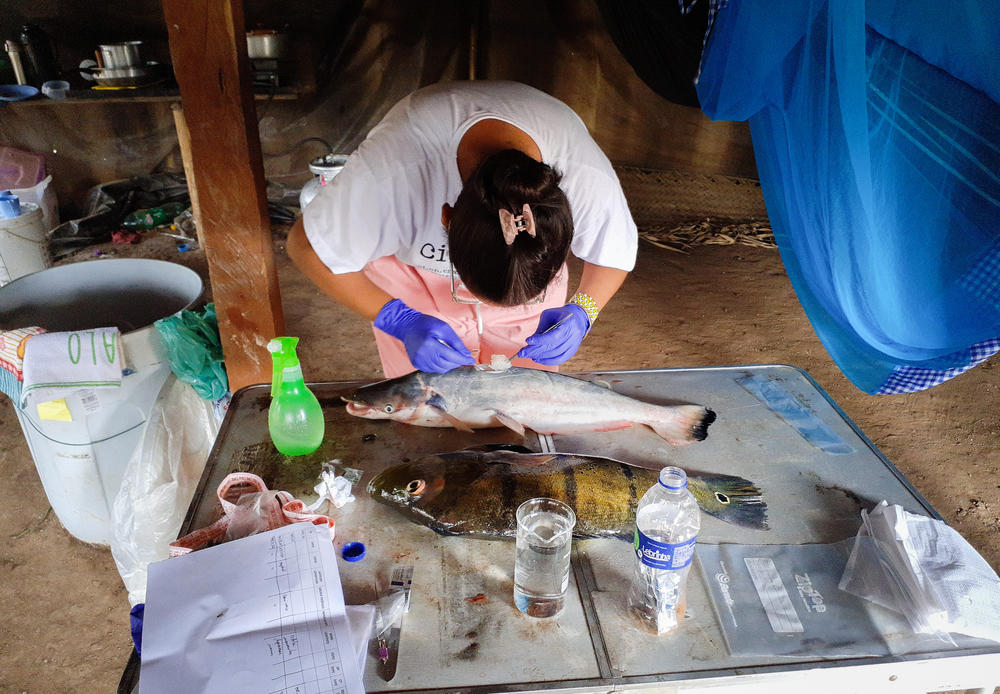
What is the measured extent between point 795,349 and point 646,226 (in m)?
2.25

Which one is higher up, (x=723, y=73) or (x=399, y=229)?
(x=723, y=73)

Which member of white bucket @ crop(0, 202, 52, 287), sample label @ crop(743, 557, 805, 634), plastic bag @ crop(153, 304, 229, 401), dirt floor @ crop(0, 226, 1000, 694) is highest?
→ sample label @ crop(743, 557, 805, 634)

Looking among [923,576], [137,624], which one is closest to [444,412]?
[137,624]

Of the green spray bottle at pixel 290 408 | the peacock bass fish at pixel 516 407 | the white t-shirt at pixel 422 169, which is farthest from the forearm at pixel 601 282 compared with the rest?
the green spray bottle at pixel 290 408

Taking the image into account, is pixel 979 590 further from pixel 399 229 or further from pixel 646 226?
pixel 646 226

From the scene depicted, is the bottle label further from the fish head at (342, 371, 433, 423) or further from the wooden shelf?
the wooden shelf

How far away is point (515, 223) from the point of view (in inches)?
56.9


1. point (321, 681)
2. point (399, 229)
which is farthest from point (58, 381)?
point (321, 681)

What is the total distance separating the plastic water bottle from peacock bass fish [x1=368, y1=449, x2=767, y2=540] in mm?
116

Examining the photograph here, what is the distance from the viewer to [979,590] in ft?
4.29

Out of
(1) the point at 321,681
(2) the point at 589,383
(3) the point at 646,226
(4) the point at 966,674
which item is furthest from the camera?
(3) the point at 646,226

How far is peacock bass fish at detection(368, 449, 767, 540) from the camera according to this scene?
4.81ft

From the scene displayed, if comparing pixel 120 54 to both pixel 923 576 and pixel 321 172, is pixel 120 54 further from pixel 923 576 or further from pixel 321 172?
pixel 923 576

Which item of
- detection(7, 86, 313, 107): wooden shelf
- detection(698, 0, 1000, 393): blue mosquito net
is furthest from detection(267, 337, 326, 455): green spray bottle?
detection(7, 86, 313, 107): wooden shelf
